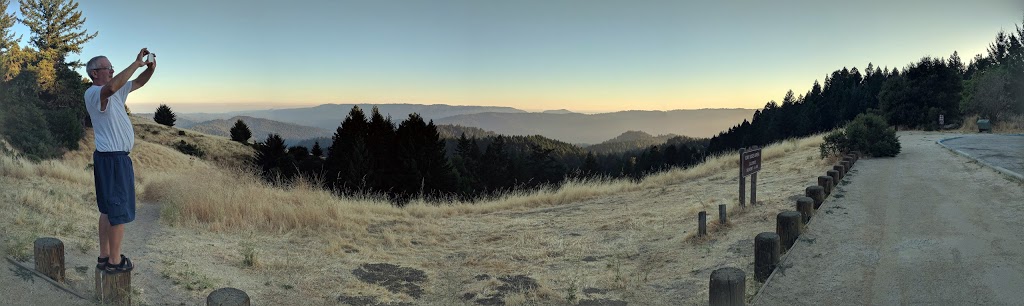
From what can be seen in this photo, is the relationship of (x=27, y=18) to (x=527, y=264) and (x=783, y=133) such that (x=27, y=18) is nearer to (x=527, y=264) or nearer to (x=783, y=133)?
(x=527, y=264)

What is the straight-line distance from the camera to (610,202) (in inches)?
524

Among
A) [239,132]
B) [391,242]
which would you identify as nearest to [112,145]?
[391,242]

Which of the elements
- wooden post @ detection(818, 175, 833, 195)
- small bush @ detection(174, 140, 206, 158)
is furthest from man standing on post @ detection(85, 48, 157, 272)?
small bush @ detection(174, 140, 206, 158)

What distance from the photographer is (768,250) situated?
5.10 meters

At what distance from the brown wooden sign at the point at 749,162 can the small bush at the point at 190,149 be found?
46.9 metres

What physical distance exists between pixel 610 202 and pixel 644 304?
8.08 metres

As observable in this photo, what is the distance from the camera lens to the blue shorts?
3.74m

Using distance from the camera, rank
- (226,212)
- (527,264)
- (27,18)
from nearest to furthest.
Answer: (527,264) < (226,212) < (27,18)

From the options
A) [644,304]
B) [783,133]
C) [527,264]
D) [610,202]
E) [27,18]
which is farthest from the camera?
[783,133]

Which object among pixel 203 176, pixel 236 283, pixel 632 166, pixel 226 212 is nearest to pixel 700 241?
pixel 236 283

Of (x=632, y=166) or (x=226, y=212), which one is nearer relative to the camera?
(x=226, y=212)

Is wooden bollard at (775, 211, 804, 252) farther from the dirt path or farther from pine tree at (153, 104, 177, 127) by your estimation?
pine tree at (153, 104, 177, 127)

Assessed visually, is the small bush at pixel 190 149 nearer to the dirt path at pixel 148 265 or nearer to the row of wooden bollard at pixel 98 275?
the dirt path at pixel 148 265

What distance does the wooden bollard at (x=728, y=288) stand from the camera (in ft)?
11.9
